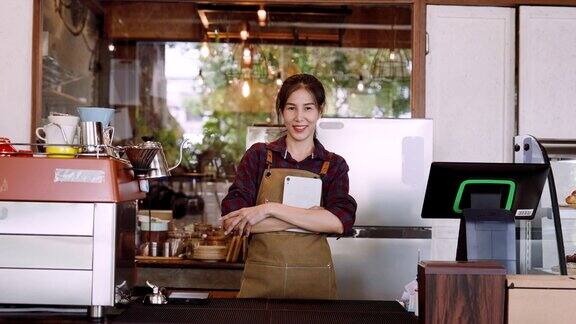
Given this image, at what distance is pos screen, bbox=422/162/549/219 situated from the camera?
2.28 meters

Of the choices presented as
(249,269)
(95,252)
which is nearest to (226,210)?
(249,269)

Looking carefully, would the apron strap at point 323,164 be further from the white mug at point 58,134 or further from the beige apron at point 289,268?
the white mug at point 58,134

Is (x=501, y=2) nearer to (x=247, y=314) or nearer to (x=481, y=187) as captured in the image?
(x=481, y=187)

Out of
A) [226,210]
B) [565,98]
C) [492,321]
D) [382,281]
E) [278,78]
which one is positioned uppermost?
[278,78]

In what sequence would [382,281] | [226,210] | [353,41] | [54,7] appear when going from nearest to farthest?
[226,210] → [382,281] → [54,7] → [353,41]

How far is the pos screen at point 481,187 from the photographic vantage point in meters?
2.28

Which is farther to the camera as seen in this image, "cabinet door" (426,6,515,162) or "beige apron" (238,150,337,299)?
"cabinet door" (426,6,515,162)

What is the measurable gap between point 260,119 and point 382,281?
4836mm

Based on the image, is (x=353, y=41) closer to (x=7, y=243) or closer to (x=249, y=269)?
→ (x=249, y=269)

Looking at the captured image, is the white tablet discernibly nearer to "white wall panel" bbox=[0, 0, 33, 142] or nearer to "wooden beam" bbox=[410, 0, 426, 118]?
"wooden beam" bbox=[410, 0, 426, 118]

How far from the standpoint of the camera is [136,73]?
8.27 meters

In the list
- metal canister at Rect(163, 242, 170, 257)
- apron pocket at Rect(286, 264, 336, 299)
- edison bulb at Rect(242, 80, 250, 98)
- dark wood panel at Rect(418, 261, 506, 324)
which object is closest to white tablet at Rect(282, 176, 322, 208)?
apron pocket at Rect(286, 264, 336, 299)

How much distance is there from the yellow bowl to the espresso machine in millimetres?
99

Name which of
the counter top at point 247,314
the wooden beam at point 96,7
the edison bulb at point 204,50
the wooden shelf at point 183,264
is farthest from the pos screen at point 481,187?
the edison bulb at point 204,50
